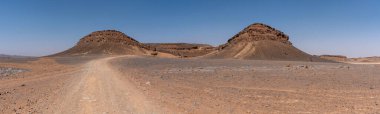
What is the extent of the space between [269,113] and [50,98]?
254 inches

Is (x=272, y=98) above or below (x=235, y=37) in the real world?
below

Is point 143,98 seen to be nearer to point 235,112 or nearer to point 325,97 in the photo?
point 235,112

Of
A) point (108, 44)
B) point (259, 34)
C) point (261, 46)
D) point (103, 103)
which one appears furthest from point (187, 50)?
point (103, 103)

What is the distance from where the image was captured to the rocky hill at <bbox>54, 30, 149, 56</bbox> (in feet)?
329

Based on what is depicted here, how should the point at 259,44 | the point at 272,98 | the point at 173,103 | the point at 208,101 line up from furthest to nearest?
1. the point at 259,44
2. the point at 272,98
3. the point at 208,101
4. the point at 173,103

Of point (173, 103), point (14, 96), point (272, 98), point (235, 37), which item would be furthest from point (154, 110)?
point (235, 37)

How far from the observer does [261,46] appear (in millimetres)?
77312

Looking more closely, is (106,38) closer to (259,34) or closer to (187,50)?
(187,50)

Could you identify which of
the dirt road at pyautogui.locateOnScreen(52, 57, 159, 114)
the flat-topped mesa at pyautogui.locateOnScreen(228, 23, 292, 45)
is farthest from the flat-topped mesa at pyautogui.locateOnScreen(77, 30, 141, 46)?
the dirt road at pyautogui.locateOnScreen(52, 57, 159, 114)

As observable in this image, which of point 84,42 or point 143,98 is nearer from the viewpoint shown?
point 143,98

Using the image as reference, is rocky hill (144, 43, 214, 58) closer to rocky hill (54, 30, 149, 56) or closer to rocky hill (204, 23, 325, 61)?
rocky hill (54, 30, 149, 56)

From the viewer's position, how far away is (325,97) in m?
11.8

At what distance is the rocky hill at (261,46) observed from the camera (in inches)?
2849

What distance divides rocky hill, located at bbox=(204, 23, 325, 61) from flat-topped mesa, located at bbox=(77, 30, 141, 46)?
119 ft
